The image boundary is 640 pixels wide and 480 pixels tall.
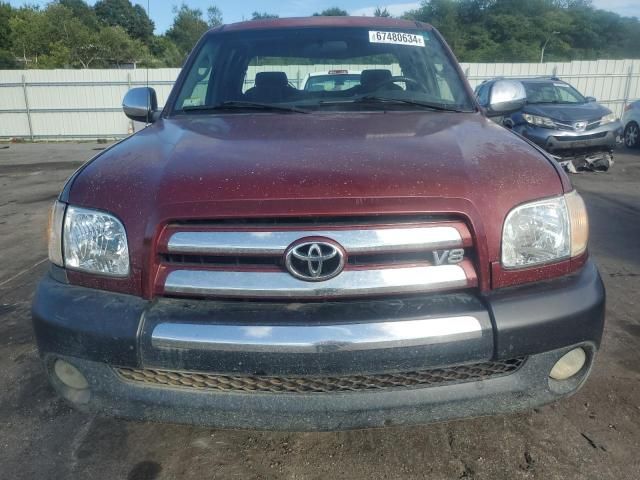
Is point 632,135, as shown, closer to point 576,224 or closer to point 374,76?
point 374,76

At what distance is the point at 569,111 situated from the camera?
30.2ft

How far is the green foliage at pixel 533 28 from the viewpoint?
5516 centimetres

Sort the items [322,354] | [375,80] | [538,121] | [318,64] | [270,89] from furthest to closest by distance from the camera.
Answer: [538,121] < [318,64] < [375,80] < [270,89] < [322,354]

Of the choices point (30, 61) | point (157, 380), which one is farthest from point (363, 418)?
point (30, 61)

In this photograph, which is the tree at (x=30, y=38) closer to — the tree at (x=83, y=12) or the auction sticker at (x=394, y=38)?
the tree at (x=83, y=12)

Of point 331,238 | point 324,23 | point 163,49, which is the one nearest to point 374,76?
point 324,23

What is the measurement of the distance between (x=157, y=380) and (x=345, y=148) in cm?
109

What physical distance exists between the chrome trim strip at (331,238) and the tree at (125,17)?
215 ft

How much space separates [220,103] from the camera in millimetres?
2865

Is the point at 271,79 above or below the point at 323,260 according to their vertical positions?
above

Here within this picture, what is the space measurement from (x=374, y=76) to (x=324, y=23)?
0.51 meters

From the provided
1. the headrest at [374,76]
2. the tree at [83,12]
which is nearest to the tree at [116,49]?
the tree at [83,12]

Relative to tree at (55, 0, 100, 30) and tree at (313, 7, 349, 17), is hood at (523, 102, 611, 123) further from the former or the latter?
tree at (55, 0, 100, 30)

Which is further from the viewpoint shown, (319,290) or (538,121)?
(538,121)
